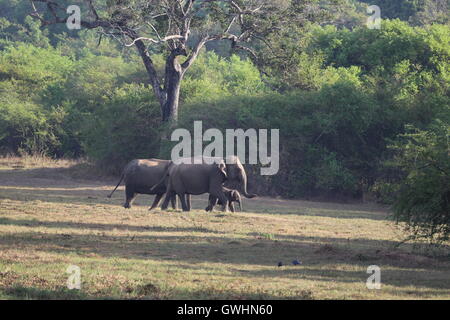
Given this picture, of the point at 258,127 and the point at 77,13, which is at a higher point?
the point at 77,13

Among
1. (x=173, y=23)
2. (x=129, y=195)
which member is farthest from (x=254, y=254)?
(x=173, y=23)

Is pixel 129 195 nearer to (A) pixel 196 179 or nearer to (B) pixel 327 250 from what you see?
(A) pixel 196 179

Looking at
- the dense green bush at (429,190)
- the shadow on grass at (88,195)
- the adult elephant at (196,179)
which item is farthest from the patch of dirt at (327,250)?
the shadow on grass at (88,195)

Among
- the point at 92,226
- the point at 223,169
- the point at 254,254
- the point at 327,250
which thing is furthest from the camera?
the point at 223,169

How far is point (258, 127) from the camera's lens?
3550cm

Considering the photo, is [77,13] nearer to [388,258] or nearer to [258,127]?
[258,127]

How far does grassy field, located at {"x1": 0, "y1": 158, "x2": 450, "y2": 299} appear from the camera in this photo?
12367 mm

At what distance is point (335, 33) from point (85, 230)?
28.4m

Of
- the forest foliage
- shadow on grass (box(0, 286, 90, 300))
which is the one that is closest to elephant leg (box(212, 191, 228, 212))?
the forest foliage

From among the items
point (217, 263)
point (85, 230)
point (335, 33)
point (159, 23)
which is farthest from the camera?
point (335, 33)

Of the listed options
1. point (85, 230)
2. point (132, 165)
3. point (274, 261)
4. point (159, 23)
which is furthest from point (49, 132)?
point (274, 261)

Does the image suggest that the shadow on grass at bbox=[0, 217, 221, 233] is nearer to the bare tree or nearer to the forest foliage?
the forest foliage

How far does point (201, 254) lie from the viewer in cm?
1670

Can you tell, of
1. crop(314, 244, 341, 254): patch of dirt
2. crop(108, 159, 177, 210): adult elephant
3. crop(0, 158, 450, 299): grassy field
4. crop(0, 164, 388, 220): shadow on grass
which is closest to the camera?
crop(0, 158, 450, 299): grassy field
